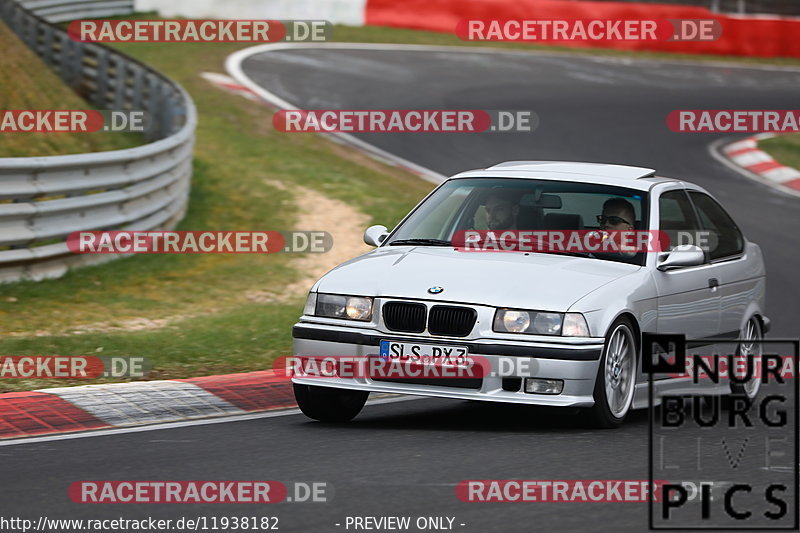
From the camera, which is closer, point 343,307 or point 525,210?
point 343,307

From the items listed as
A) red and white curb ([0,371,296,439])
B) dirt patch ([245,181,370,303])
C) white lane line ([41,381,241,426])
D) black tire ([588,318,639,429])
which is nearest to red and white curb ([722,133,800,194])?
dirt patch ([245,181,370,303])

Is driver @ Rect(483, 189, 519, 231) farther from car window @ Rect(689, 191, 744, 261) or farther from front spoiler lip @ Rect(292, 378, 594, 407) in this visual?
front spoiler lip @ Rect(292, 378, 594, 407)

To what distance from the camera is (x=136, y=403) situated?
8531mm

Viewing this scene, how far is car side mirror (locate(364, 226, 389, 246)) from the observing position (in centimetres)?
923

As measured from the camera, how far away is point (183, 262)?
47.5 feet

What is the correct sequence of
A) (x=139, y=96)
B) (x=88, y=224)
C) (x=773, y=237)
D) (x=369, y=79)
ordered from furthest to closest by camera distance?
(x=369, y=79)
(x=139, y=96)
(x=773, y=237)
(x=88, y=224)

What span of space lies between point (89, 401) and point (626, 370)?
3.12 metres

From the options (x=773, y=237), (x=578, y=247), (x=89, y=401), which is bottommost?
(x=773, y=237)

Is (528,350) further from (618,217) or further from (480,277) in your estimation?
(618,217)

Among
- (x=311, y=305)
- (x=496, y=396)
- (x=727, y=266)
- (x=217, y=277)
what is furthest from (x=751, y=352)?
(x=217, y=277)

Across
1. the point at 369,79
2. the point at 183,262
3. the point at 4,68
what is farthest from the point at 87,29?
the point at 183,262

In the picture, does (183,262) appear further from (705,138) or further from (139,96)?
(705,138)

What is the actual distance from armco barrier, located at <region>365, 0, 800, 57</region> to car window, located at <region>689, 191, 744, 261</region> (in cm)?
2289

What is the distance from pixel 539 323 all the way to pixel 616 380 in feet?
2.22
